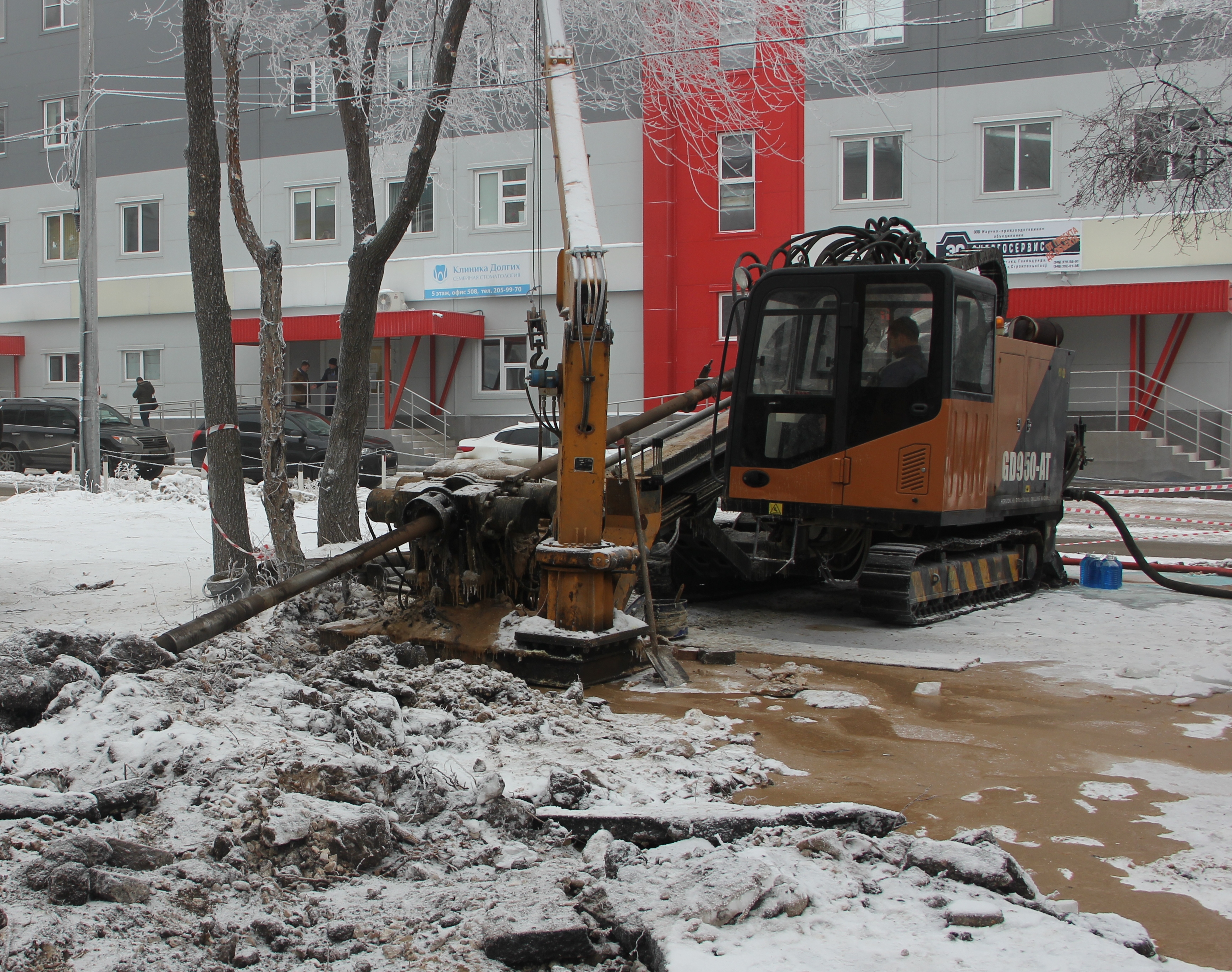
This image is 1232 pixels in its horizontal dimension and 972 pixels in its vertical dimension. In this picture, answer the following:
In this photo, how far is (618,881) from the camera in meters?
3.91

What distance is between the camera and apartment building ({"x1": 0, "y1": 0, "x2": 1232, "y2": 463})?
24.0 m

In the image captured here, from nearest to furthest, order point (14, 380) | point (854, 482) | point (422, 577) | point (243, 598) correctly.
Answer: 1. point (243, 598)
2. point (422, 577)
3. point (854, 482)
4. point (14, 380)

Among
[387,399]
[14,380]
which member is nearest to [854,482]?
[387,399]

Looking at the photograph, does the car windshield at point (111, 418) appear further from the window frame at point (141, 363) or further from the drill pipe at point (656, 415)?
the drill pipe at point (656, 415)

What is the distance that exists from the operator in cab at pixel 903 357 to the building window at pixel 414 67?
17.1 feet

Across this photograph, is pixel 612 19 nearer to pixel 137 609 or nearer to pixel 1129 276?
pixel 137 609

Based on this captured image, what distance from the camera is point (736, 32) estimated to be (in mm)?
15438

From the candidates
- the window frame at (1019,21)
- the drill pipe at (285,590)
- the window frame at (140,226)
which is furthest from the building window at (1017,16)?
the window frame at (140,226)

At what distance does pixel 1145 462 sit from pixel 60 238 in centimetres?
3024

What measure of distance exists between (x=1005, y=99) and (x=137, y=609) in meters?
21.7

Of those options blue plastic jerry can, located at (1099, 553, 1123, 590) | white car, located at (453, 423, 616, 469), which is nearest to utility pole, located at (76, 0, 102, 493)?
white car, located at (453, 423, 616, 469)

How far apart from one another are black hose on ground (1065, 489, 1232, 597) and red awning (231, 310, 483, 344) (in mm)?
18252

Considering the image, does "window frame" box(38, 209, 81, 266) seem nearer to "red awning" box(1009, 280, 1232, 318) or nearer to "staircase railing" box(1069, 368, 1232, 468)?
"red awning" box(1009, 280, 1232, 318)

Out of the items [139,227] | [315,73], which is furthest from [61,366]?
[315,73]
